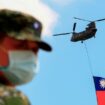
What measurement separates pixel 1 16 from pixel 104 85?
4381 cm

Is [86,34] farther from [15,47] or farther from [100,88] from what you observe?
[15,47]

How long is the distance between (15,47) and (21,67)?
22cm

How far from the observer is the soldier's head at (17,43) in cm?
529

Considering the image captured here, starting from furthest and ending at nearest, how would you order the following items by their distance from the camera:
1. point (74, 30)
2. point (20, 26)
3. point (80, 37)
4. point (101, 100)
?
1. point (74, 30)
2. point (80, 37)
3. point (101, 100)
4. point (20, 26)

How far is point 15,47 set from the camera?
5.35 m

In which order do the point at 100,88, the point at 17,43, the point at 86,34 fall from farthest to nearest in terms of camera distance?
the point at 86,34
the point at 100,88
the point at 17,43

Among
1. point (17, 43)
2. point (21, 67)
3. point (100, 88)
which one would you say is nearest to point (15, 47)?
point (17, 43)

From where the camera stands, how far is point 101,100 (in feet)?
146

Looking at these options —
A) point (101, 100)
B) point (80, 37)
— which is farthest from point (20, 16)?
point (80, 37)

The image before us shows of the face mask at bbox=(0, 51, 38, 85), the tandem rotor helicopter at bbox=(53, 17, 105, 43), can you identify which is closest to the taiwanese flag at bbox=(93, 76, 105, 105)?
the tandem rotor helicopter at bbox=(53, 17, 105, 43)

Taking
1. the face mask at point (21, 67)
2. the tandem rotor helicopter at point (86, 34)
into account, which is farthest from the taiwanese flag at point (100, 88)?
the face mask at point (21, 67)

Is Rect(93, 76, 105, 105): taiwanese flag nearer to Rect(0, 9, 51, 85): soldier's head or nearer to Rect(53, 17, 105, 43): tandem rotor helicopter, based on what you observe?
Rect(53, 17, 105, 43): tandem rotor helicopter

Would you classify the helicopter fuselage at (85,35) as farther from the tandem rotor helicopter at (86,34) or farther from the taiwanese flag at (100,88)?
the taiwanese flag at (100,88)

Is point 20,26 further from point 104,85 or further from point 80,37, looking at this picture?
point 80,37
